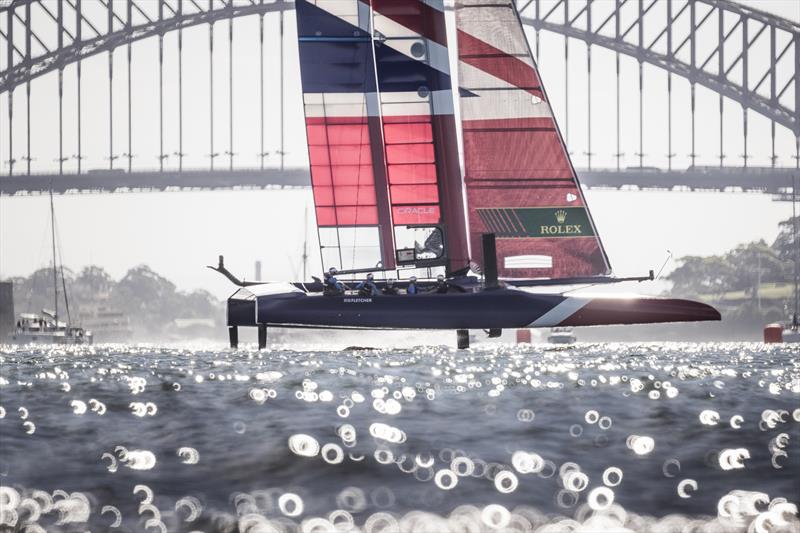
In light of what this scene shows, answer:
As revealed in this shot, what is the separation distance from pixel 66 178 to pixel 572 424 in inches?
2414

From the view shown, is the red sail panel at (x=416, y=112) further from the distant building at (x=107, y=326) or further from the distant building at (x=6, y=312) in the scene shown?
the distant building at (x=107, y=326)

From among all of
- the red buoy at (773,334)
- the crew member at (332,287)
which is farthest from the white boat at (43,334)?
the crew member at (332,287)

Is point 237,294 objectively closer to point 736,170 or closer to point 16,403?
point 16,403

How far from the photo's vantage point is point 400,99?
2425cm

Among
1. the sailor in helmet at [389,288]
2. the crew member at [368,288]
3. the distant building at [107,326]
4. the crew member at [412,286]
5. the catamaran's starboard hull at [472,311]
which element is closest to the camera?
the catamaran's starboard hull at [472,311]

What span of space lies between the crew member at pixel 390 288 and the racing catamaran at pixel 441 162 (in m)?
0.22

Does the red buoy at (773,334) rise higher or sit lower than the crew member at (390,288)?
lower

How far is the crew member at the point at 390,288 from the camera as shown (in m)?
23.4

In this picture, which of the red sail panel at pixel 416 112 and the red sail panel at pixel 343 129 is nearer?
the red sail panel at pixel 416 112

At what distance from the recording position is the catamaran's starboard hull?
22.5m

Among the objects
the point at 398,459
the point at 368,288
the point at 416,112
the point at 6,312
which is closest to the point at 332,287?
the point at 368,288

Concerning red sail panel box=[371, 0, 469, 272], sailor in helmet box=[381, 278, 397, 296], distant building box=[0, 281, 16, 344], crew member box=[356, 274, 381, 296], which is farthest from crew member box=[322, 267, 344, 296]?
distant building box=[0, 281, 16, 344]

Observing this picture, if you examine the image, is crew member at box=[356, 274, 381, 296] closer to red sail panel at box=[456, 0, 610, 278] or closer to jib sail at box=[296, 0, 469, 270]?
jib sail at box=[296, 0, 469, 270]

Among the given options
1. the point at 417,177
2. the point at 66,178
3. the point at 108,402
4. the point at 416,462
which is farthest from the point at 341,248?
the point at 66,178
